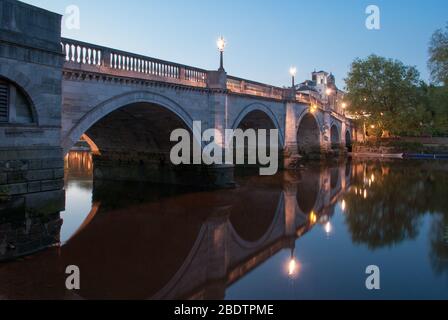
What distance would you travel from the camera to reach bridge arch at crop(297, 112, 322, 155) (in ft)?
135

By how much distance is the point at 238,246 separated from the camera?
1160 centimetres

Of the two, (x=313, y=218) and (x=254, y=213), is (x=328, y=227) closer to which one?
(x=313, y=218)

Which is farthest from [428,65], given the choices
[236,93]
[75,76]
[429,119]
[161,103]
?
[429,119]

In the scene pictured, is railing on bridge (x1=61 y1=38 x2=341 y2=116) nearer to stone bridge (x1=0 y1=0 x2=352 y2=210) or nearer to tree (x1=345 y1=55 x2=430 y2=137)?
stone bridge (x1=0 y1=0 x2=352 y2=210)

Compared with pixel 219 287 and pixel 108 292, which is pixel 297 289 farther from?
pixel 108 292

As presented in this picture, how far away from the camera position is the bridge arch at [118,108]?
1303 centimetres

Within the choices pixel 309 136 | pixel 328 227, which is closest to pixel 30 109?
pixel 328 227

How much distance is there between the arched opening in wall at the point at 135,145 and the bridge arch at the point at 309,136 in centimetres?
2226

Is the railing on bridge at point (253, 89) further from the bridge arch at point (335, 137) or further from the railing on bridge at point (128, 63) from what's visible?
the bridge arch at point (335, 137)

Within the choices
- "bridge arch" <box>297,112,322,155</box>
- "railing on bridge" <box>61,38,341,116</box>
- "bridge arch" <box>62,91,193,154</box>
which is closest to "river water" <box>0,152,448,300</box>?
"bridge arch" <box>62,91,193,154</box>

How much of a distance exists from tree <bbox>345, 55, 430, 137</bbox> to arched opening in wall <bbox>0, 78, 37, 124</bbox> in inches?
1935

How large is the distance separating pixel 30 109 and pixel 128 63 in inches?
229

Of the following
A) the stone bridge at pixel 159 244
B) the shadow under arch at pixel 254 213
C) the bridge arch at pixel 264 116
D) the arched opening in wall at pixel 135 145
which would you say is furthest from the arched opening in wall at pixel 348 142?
the arched opening in wall at pixel 135 145

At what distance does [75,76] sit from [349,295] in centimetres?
1034
